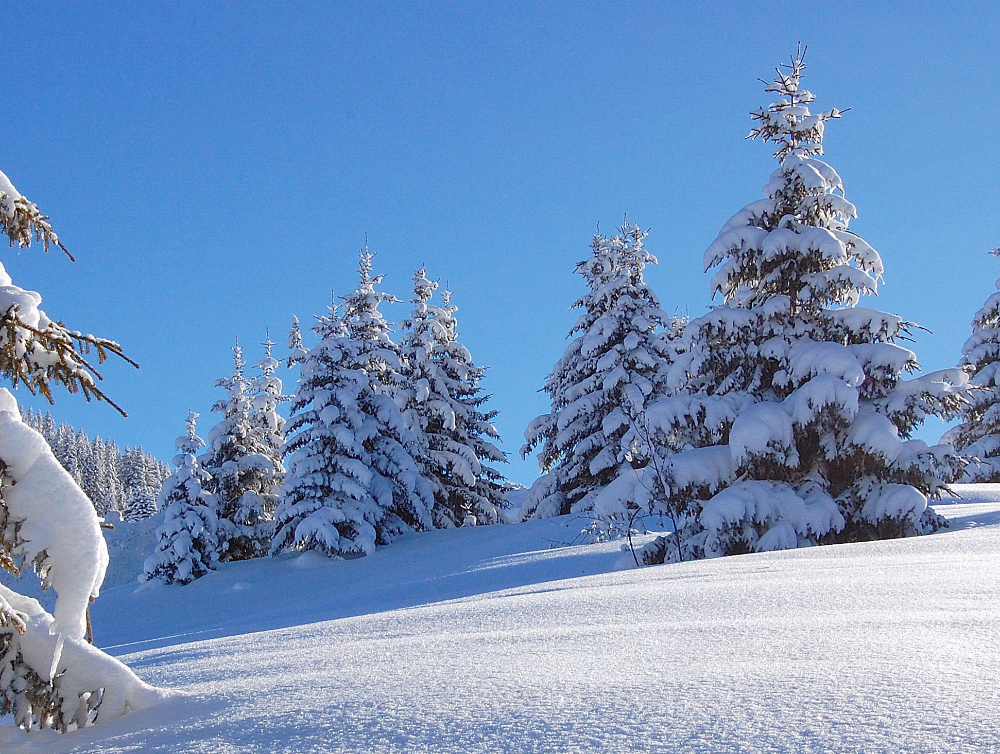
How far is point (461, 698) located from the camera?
7.81 ft

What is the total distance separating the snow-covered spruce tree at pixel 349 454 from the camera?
19828 millimetres

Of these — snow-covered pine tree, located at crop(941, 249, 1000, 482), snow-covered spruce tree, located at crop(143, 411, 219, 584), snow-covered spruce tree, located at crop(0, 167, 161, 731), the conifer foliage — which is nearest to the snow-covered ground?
snow-covered spruce tree, located at crop(0, 167, 161, 731)

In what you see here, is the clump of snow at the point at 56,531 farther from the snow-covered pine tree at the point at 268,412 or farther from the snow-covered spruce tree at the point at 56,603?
the snow-covered pine tree at the point at 268,412

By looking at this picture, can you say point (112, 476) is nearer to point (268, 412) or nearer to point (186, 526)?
point (268, 412)

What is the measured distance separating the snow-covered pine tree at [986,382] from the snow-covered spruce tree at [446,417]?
15.5m

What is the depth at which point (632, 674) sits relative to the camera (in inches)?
98.1

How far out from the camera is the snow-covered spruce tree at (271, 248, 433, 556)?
1983 centimetres

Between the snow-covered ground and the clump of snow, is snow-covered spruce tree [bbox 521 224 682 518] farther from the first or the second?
the clump of snow

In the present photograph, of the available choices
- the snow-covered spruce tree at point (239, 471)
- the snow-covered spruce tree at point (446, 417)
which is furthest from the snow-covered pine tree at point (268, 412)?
the snow-covered spruce tree at point (446, 417)

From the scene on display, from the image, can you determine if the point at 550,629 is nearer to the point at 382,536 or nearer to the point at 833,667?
the point at 833,667

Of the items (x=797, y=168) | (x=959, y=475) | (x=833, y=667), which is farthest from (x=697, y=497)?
(x=833, y=667)

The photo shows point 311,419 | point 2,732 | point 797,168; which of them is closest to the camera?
point 2,732

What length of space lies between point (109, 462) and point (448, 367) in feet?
256

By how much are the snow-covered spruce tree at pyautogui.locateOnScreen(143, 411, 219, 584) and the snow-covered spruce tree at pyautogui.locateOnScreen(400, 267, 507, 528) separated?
22.3 ft
